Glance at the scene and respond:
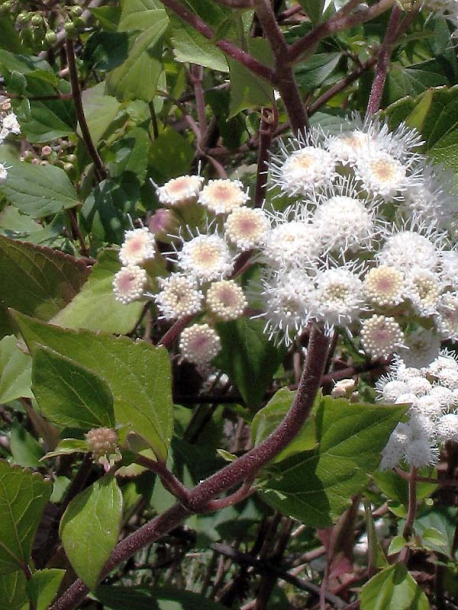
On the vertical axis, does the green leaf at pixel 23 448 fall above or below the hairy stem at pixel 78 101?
below

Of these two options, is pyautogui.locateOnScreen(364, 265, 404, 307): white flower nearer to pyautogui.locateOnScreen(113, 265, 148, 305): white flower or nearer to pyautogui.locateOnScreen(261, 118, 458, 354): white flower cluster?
pyautogui.locateOnScreen(261, 118, 458, 354): white flower cluster

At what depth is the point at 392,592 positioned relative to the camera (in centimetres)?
114

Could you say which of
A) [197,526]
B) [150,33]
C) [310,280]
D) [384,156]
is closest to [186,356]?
→ [310,280]

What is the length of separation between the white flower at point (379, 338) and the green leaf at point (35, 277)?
498 mm

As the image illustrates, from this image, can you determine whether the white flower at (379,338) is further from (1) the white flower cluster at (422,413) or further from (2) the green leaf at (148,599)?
(2) the green leaf at (148,599)

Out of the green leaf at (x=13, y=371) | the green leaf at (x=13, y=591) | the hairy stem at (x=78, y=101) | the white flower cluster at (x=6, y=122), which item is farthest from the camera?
the white flower cluster at (x=6, y=122)

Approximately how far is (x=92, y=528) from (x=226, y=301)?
27 cm

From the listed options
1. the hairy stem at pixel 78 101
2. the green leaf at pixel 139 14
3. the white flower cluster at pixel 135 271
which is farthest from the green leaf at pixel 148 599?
the green leaf at pixel 139 14

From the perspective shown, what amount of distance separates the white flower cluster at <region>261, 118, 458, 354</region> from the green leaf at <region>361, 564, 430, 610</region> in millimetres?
425

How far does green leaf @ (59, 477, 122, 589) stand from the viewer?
2.56ft

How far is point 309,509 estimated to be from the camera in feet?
3.11

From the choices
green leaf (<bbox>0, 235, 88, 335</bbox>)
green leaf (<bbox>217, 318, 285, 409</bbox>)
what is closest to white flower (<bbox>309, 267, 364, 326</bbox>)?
green leaf (<bbox>217, 318, 285, 409</bbox>)

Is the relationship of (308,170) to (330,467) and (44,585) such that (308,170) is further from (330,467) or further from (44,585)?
(44,585)

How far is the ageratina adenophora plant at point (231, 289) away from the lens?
0.84 meters
